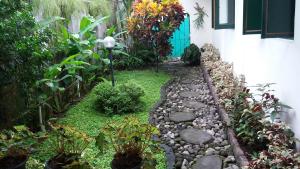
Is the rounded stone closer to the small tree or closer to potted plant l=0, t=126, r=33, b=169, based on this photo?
the small tree

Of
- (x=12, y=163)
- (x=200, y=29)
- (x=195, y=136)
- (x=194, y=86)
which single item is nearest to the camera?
(x=12, y=163)

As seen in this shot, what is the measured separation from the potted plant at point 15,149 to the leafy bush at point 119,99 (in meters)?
2.29

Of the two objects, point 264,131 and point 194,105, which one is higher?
point 264,131

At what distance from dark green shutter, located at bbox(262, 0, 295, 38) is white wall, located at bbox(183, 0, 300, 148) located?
0.15 meters

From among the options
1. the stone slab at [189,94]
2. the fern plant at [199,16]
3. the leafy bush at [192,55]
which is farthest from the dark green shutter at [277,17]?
the fern plant at [199,16]

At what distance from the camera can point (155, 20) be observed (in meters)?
7.83

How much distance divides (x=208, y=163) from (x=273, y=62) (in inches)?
59.3

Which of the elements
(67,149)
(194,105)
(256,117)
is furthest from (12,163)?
(194,105)

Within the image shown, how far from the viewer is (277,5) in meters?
3.26

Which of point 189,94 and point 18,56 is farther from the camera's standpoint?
point 189,94

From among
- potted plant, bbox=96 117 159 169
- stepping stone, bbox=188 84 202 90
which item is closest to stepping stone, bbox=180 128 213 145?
potted plant, bbox=96 117 159 169

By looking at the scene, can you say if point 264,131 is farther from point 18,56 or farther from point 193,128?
point 18,56

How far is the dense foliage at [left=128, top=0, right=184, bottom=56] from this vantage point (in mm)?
7852

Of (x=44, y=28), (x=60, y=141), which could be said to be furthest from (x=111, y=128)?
(x=44, y=28)
